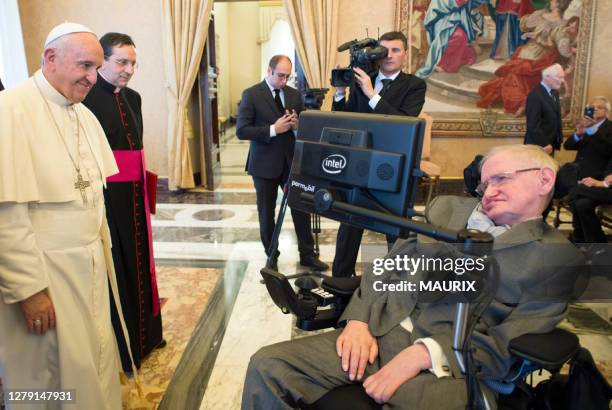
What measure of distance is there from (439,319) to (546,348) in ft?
1.03

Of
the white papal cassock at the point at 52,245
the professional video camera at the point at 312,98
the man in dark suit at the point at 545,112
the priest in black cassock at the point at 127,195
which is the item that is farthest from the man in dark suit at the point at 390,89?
the man in dark suit at the point at 545,112

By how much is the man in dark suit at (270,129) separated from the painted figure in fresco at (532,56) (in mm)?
3242

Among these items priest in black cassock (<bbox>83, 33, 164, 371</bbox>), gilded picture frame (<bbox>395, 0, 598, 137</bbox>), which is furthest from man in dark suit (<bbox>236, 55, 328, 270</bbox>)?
gilded picture frame (<bbox>395, 0, 598, 137</bbox>)

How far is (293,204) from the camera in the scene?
47.3 inches

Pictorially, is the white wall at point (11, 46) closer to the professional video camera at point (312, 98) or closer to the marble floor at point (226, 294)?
the marble floor at point (226, 294)

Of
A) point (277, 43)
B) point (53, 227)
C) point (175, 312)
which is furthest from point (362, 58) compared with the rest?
point (277, 43)

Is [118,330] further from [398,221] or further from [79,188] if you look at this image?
[398,221]

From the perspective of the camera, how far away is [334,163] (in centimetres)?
109

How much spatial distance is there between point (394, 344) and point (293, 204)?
0.62m

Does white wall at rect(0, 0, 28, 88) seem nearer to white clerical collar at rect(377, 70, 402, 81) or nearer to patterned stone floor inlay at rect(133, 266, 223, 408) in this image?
patterned stone floor inlay at rect(133, 266, 223, 408)

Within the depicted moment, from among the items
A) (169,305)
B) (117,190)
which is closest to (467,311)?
(117,190)

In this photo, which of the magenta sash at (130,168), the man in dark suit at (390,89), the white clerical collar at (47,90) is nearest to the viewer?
the white clerical collar at (47,90)

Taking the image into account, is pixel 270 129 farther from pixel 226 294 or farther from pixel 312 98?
pixel 226 294

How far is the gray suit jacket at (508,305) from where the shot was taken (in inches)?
51.1
